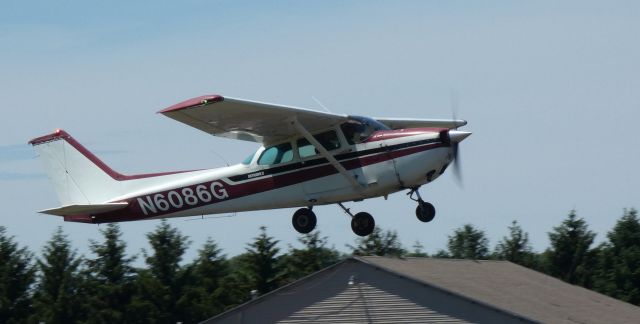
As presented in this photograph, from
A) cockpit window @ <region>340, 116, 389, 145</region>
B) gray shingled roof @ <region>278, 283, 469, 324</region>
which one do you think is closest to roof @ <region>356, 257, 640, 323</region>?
gray shingled roof @ <region>278, 283, 469, 324</region>

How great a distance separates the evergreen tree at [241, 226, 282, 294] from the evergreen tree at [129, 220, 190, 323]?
7.18 feet

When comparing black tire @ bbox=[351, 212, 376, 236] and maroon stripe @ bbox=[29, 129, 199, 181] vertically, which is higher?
maroon stripe @ bbox=[29, 129, 199, 181]

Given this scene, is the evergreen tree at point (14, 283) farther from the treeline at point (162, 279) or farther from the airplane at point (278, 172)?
the airplane at point (278, 172)

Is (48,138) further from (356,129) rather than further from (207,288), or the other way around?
(207,288)

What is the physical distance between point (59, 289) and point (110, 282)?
5.11 ft

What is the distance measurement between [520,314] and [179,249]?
20.2 metres

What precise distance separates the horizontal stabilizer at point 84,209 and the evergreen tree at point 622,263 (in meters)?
20.3

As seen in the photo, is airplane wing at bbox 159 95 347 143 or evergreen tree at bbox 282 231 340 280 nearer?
airplane wing at bbox 159 95 347 143

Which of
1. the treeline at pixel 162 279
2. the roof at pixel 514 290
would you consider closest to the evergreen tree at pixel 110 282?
the treeline at pixel 162 279

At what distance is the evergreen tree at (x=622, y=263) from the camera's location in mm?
40750

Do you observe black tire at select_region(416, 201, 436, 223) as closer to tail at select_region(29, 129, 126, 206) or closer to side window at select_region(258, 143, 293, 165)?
side window at select_region(258, 143, 293, 165)

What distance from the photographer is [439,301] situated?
77.6 ft

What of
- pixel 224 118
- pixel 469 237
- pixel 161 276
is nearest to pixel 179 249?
pixel 161 276

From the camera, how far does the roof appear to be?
2436 cm
